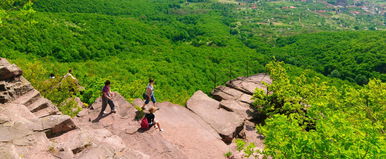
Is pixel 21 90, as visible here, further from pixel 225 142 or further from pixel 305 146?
pixel 305 146

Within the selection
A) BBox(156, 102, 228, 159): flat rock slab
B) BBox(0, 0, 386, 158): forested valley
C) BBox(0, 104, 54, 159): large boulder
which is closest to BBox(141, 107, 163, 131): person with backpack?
BBox(156, 102, 228, 159): flat rock slab

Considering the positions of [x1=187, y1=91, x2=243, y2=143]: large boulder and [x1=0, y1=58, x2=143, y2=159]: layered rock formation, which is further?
Result: [x1=187, y1=91, x2=243, y2=143]: large boulder

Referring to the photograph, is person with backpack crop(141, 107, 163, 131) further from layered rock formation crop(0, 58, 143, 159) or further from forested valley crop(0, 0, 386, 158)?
forested valley crop(0, 0, 386, 158)

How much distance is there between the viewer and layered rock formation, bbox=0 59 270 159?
1130 centimetres

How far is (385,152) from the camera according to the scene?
9.45m

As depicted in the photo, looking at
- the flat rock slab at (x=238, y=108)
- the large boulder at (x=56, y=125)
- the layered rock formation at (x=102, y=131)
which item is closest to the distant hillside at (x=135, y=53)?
the flat rock slab at (x=238, y=108)

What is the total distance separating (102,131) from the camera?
14.3 meters

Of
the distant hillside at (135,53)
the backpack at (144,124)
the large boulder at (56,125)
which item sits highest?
the large boulder at (56,125)

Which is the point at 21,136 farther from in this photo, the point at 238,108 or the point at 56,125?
the point at 238,108

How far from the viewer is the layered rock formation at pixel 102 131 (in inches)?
445

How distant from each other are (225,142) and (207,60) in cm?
9028

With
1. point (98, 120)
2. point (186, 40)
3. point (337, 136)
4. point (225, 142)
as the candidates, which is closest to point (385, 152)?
point (337, 136)

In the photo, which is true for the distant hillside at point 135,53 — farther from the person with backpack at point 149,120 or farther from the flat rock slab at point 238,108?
the person with backpack at point 149,120

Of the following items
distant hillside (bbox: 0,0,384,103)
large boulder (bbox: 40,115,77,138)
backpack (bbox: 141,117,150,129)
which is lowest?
distant hillside (bbox: 0,0,384,103)
